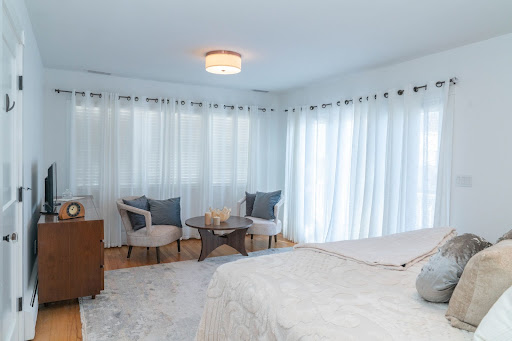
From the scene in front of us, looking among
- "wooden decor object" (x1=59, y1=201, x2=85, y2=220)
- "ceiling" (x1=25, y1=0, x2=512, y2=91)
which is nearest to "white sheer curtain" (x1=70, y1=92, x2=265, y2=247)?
"ceiling" (x1=25, y1=0, x2=512, y2=91)

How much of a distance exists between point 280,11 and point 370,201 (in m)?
2.64

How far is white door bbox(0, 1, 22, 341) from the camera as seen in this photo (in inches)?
76.6

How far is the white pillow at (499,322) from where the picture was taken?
111cm

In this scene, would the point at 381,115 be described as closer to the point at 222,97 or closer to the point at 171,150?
the point at 222,97

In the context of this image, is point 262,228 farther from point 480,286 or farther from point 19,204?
point 480,286

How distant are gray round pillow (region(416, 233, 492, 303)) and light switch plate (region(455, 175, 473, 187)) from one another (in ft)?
6.54

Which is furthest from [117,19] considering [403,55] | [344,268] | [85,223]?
[403,55]

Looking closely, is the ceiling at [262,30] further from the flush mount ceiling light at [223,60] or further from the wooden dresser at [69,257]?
the wooden dresser at [69,257]

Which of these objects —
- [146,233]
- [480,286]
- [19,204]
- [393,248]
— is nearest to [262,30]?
[393,248]

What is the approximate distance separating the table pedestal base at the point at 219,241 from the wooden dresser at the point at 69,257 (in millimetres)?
1512

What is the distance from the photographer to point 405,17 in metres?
2.78

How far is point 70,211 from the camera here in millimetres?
3229

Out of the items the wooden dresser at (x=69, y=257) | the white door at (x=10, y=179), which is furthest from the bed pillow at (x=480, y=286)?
the wooden dresser at (x=69, y=257)

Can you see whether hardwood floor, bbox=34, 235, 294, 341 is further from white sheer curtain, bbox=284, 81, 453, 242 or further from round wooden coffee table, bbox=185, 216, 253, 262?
white sheer curtain, bbox=284, 81, 453, 242
